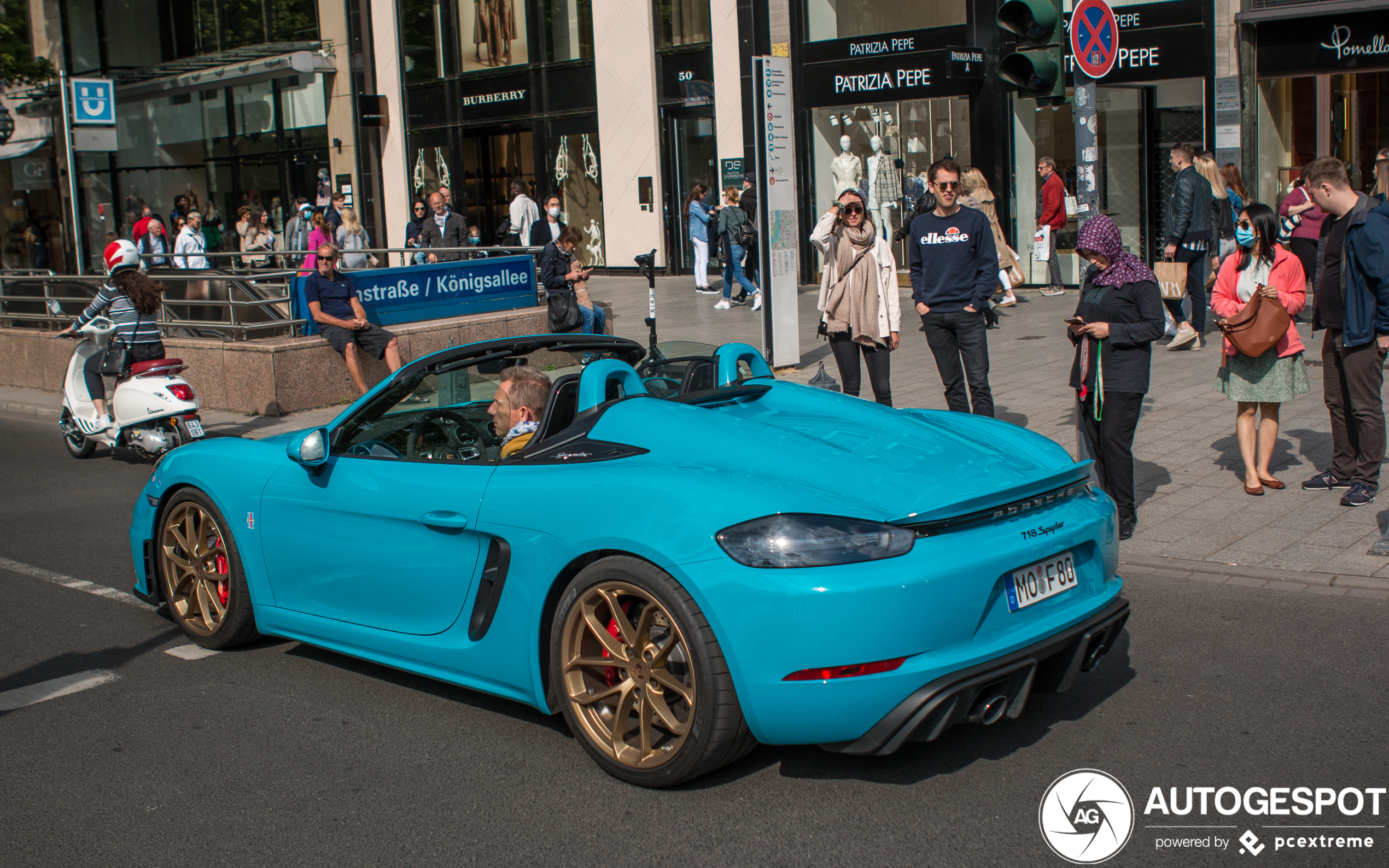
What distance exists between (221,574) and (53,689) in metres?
0.78

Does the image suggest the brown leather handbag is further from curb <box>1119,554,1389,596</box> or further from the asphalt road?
the asphalt road

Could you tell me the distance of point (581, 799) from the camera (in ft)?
12.7

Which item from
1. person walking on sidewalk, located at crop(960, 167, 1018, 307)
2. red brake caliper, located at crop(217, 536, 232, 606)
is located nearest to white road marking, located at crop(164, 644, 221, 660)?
red brake caliper, located at crop(217, 536, 232, 606)

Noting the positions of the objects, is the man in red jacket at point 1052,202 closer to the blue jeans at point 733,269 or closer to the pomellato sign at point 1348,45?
the pomellato sign at point 1348,45

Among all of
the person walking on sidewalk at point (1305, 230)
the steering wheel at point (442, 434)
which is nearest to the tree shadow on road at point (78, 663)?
the steering wheel at point (442, 434)

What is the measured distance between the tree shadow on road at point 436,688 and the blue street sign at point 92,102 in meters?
16.8

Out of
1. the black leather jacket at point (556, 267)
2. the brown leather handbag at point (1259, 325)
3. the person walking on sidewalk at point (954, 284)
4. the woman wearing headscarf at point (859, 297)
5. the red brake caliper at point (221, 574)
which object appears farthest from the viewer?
the black leather jacket at point (556, 267)

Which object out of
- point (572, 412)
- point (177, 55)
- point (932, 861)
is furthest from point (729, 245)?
point (177, 55)

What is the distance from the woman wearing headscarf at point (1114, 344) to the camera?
21.7 ft

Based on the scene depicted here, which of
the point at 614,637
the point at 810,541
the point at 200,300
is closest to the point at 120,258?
the point at 200,300

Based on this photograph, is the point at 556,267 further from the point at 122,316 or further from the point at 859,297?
the point at 859,297

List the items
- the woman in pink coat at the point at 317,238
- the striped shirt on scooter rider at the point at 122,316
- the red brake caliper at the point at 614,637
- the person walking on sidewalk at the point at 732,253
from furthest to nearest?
the person walking on sidewalk at the point at 732,253
the woman in pink coat at the point at 317,238
the striped shirt on scooter rider at the point at 122,316
the red brake caliper at the point at 614,637

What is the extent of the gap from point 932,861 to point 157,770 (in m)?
2.57

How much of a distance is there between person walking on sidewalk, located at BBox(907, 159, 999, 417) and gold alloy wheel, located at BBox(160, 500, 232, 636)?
5.09 m
